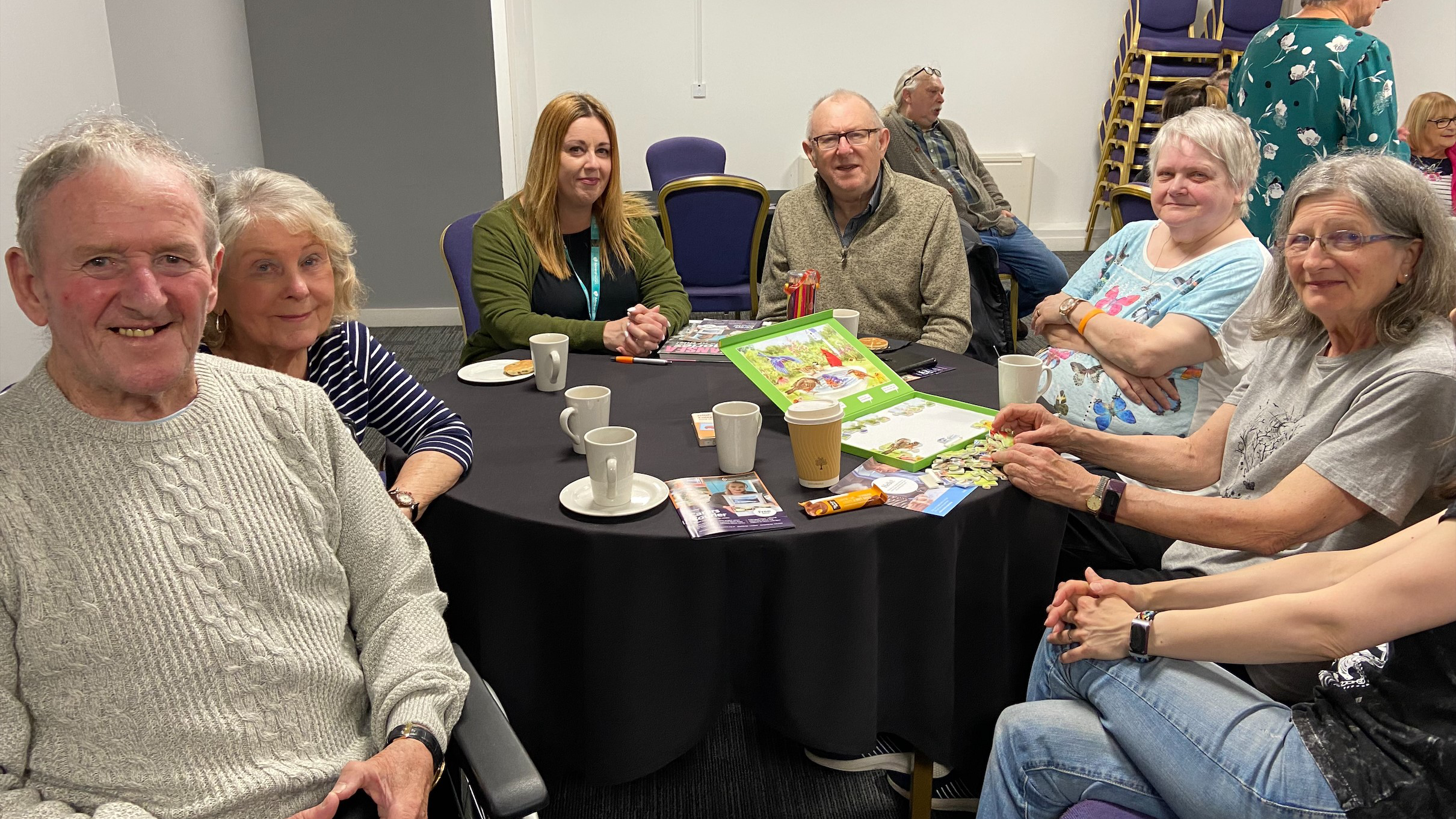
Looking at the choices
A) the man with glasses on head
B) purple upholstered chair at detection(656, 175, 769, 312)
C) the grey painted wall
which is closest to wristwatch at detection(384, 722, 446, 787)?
purple upholstered chair at detection(656, 175, 769, 312)

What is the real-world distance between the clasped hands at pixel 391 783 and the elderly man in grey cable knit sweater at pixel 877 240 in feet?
6.01

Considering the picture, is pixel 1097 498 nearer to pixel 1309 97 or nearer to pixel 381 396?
pixel 381 396

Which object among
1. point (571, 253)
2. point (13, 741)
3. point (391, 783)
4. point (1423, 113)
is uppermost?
point (1423, 113)

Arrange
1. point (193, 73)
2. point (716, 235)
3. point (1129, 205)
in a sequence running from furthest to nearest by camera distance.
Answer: point (716, 235)
point (193, 73)
point (1129, 205)

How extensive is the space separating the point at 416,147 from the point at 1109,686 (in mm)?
5108

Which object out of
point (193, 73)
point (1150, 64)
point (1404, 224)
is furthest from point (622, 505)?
point (1150, 64)

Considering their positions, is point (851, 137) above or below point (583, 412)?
above

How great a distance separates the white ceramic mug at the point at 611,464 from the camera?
1.38 metres

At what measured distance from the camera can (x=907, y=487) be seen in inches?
59.7

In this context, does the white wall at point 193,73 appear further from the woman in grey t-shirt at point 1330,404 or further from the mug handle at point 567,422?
the woman in grey t-shirt at point 1330,404

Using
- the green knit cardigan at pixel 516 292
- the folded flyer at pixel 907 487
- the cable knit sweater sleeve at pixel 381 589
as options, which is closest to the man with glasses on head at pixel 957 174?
the green knit cardigan at pixel 516 292

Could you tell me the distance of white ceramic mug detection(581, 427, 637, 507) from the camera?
1384mm

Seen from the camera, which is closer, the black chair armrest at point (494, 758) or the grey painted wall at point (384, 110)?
the black chair armrest at point (494, 758)

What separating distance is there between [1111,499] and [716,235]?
297 centimetres
